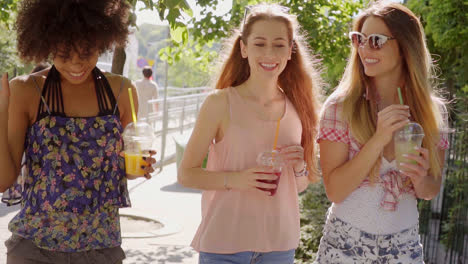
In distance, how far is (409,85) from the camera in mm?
3004

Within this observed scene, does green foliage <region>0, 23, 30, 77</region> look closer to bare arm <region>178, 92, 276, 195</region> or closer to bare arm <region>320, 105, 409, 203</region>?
bare arm <region>178, 92, 276, 195</region>

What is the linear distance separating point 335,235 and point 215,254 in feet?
1.72

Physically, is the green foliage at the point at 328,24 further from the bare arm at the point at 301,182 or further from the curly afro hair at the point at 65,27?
the curly afro hair at the point at 65,27

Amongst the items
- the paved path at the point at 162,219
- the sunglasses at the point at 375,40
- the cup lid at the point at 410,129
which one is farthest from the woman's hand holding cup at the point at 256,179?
the paved path at the point at 162,219

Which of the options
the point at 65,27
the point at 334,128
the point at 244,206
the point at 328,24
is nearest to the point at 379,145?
the point at 334,128

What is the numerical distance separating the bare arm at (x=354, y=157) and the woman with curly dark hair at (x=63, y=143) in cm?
90

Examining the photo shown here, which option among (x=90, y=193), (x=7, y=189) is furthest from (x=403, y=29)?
(x=7, y=189)

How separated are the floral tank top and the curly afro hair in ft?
0.53

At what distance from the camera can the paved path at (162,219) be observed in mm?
6746

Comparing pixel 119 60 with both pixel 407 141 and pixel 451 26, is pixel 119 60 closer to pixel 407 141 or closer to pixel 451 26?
pixel 451 26

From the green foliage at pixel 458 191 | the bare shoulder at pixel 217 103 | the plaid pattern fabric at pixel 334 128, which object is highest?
the bare shoulder at pixel 217 103

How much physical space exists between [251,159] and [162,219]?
567cm

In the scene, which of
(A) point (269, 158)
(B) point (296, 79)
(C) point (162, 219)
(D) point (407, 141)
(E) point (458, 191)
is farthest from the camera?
(C) point (162, 219)

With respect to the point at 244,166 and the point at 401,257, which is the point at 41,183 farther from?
the point at 401,257
